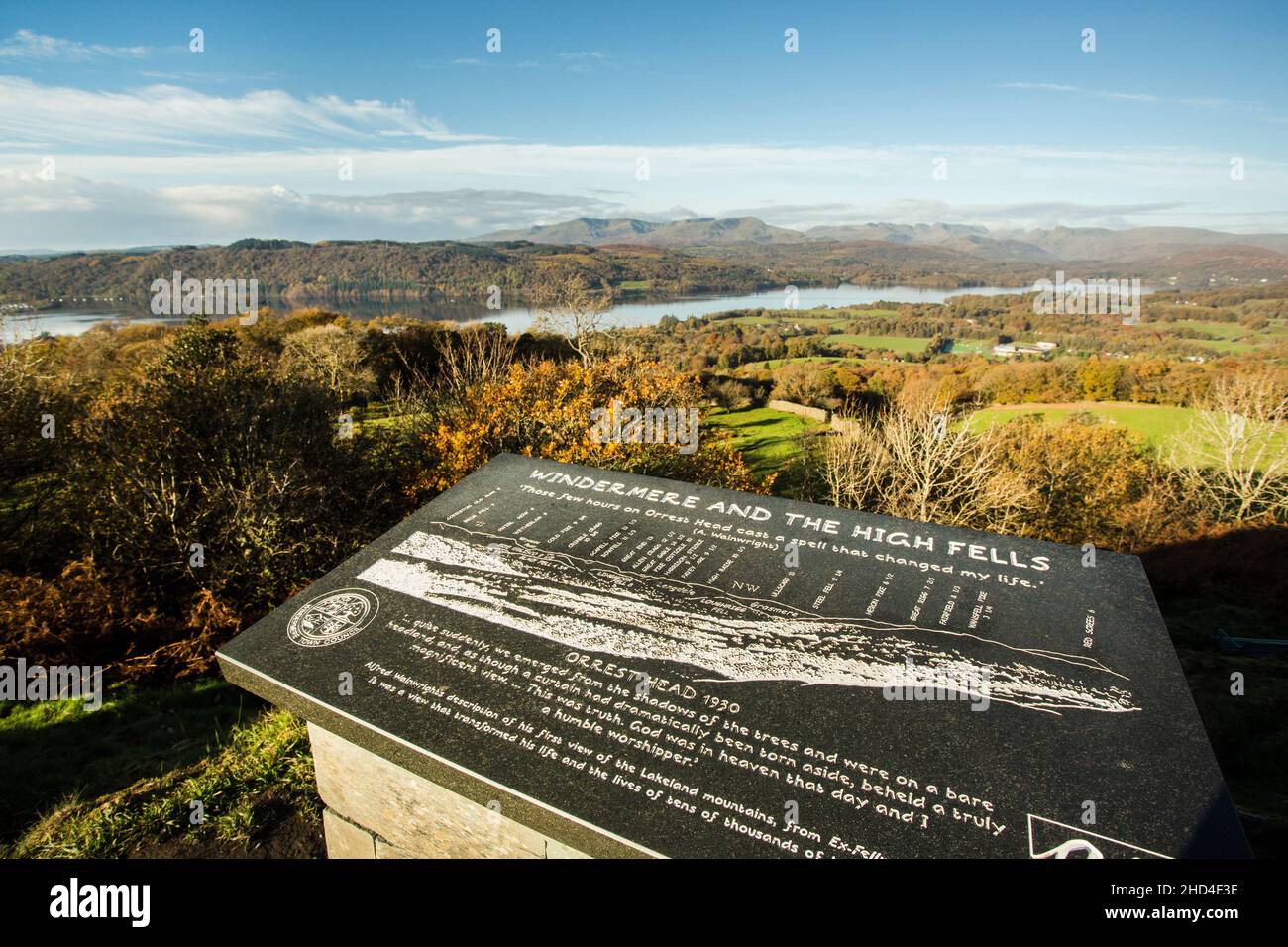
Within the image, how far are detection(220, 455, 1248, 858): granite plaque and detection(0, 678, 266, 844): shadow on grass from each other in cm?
392

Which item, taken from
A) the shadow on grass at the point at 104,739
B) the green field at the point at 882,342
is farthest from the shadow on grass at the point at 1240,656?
the green field at the point at 882,342

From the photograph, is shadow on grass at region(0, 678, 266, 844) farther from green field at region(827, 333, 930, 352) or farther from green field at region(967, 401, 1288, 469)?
green field at region(827, 333, 930, 352)

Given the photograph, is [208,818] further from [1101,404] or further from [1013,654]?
[1101,404]

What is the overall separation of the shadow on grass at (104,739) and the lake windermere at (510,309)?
1247cm

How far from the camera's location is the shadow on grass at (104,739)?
605cm

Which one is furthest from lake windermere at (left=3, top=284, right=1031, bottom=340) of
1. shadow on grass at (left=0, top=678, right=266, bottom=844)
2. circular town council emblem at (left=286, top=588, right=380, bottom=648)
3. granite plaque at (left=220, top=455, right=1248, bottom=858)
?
granite plaque at (left=220, top=455, right=1248, bottom=858)

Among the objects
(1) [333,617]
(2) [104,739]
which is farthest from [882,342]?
(1) [333,617]

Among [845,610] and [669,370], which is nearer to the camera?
[845,610]

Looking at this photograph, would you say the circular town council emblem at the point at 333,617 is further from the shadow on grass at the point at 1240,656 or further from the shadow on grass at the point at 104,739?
the shadow on grass at the point at 1240,656

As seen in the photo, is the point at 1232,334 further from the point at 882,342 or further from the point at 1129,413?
the point at 1129,413

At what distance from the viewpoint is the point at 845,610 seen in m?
4.09

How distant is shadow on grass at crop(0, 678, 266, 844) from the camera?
605cm

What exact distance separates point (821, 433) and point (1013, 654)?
2984 cm

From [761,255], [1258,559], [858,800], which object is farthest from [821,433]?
[761,255]
